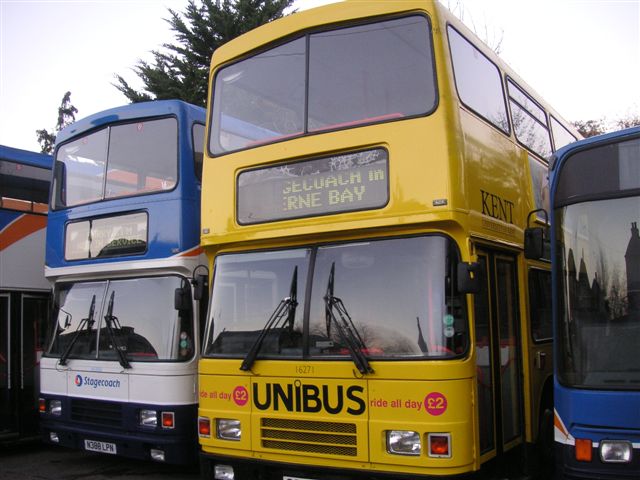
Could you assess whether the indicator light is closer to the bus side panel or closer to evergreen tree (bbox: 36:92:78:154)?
the bus side panel

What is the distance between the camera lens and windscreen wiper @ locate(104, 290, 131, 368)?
7826 mm

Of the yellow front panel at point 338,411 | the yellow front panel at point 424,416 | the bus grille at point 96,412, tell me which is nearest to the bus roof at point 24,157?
the bus grille at point 96,412

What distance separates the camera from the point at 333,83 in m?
6.16

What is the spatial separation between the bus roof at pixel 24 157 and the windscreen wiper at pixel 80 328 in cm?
329

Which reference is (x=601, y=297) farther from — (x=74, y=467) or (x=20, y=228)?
(x=20, y=228)

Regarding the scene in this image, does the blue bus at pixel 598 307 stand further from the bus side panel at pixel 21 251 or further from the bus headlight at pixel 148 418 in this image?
the bus side panel at pixel 21 251

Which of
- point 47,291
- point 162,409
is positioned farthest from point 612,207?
point 47,291

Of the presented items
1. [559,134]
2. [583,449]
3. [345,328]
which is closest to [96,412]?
Result: [345,328]

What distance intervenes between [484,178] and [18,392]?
286 inches

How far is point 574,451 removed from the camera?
5.01m

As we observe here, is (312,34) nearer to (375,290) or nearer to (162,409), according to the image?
(375,290)

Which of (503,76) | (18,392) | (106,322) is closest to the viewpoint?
(503,76)

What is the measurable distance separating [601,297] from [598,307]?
0.08 meters

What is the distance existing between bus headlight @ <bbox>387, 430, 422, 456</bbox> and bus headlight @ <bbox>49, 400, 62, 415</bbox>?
4972mm
